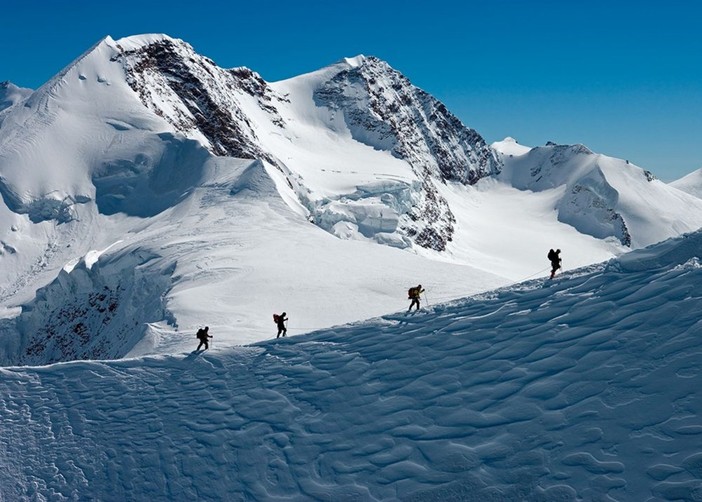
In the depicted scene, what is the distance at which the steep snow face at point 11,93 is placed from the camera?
117625 millimetres

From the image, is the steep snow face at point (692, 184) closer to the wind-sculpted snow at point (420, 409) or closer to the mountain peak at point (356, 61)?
the mountain peak at point (356, 61)

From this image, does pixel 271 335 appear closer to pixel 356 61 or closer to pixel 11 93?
pixel 356 61

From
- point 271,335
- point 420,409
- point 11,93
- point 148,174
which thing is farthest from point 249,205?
point 11,93

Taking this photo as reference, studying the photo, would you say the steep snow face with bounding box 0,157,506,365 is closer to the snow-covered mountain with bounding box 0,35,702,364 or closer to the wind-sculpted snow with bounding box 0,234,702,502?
the snow-covered mountain with bounding box 0,35,702,364

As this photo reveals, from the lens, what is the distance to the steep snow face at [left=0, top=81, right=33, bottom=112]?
11762cm

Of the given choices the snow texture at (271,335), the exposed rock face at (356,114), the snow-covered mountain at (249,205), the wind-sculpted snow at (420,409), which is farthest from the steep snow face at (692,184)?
the wind-sculpted snow at (420,409)

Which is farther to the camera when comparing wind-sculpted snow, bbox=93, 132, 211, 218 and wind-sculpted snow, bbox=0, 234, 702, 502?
wind-sculpted snow, bbox=93, 132, 211, 218

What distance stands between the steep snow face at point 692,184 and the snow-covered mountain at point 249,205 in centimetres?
3176

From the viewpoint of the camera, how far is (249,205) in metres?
51.2

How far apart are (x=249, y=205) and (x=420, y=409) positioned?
132ft

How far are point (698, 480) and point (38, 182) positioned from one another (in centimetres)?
6388

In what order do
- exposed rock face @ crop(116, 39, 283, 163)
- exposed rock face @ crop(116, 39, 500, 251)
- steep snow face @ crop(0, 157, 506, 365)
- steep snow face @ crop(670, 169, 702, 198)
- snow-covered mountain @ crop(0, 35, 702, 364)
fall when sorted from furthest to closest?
steep snow face @ crop(670, 169, 702, 198)
exposed rock face @ crop(116, 39, 500, 251)
exposed rock face @ crop(116, 39, 283, 163)
snow-covered mountain @ crop(0, 35, 702, 364)
steep snow face @ crop(0, 157, 506, 365)

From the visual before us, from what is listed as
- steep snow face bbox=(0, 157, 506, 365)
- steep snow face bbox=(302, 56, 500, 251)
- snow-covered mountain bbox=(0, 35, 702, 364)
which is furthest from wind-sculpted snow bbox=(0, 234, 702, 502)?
steep snow face bbox=(302, 56, 500, 251)

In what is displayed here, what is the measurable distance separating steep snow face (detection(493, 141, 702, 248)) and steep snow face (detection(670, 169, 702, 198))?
1269 inches
